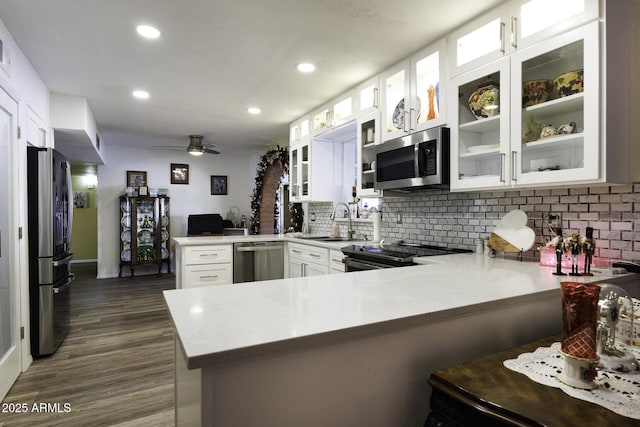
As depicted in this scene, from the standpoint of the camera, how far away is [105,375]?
262 centimetres

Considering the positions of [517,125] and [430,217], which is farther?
[430,217]

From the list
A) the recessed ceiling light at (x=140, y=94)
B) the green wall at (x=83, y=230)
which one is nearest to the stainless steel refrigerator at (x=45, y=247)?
the recessed ceiling light at (x=140, y=94)

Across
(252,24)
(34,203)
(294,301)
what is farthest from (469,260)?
(34,203)

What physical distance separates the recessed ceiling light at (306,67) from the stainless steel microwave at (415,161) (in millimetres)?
869

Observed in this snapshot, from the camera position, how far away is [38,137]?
312 centimetres

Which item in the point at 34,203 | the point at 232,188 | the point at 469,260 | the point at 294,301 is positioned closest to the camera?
the point at 294,301

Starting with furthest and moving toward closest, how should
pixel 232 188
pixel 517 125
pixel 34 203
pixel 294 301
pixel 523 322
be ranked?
pixel 232 188 → pixel 34 203 → pixel 517 125 → pixel 523 322 → pixel 294 301

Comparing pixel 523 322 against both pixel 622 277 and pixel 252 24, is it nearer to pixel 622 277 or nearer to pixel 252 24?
pixel 622 277

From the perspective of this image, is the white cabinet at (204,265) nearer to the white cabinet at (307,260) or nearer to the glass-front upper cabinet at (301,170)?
the white cabinet at (307,260)

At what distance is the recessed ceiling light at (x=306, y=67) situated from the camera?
2.92 metres

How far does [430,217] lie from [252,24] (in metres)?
2.01

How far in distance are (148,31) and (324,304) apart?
2218 mm

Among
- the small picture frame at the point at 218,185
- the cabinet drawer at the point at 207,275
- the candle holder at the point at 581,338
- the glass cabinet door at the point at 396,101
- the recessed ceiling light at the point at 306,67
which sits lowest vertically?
the cabinet drawer at the point at 207,275

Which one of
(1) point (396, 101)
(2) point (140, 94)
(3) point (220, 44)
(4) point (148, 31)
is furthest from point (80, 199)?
(1) point (396, 101)
